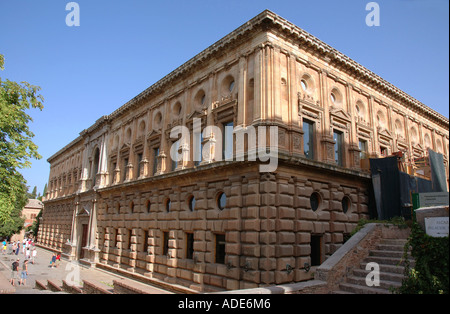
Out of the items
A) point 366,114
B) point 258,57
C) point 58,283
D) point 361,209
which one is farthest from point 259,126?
point 58,283

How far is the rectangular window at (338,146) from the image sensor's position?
1945cm

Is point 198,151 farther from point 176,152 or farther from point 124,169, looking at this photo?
point 124,169

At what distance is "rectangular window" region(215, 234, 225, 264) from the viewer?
16172 mm

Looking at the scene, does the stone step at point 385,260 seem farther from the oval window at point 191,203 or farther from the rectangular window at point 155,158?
the rectangular window at point 155,158

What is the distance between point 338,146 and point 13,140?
20.0 m

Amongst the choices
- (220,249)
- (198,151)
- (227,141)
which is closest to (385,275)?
(220,249)

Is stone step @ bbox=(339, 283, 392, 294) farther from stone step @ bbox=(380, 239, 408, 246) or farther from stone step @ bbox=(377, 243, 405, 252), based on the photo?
stone step @ bbox=(380, 239, 408, 246)

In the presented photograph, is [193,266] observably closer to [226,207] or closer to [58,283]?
[226,207]

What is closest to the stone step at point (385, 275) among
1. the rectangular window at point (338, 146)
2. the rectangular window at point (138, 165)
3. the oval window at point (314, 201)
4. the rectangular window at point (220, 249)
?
the oval window at point (314, 201)

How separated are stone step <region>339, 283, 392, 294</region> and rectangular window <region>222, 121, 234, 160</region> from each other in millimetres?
9025

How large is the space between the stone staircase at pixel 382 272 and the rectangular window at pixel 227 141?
8.58 metres

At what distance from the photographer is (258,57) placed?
648 inches

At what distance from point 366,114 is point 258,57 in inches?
402
